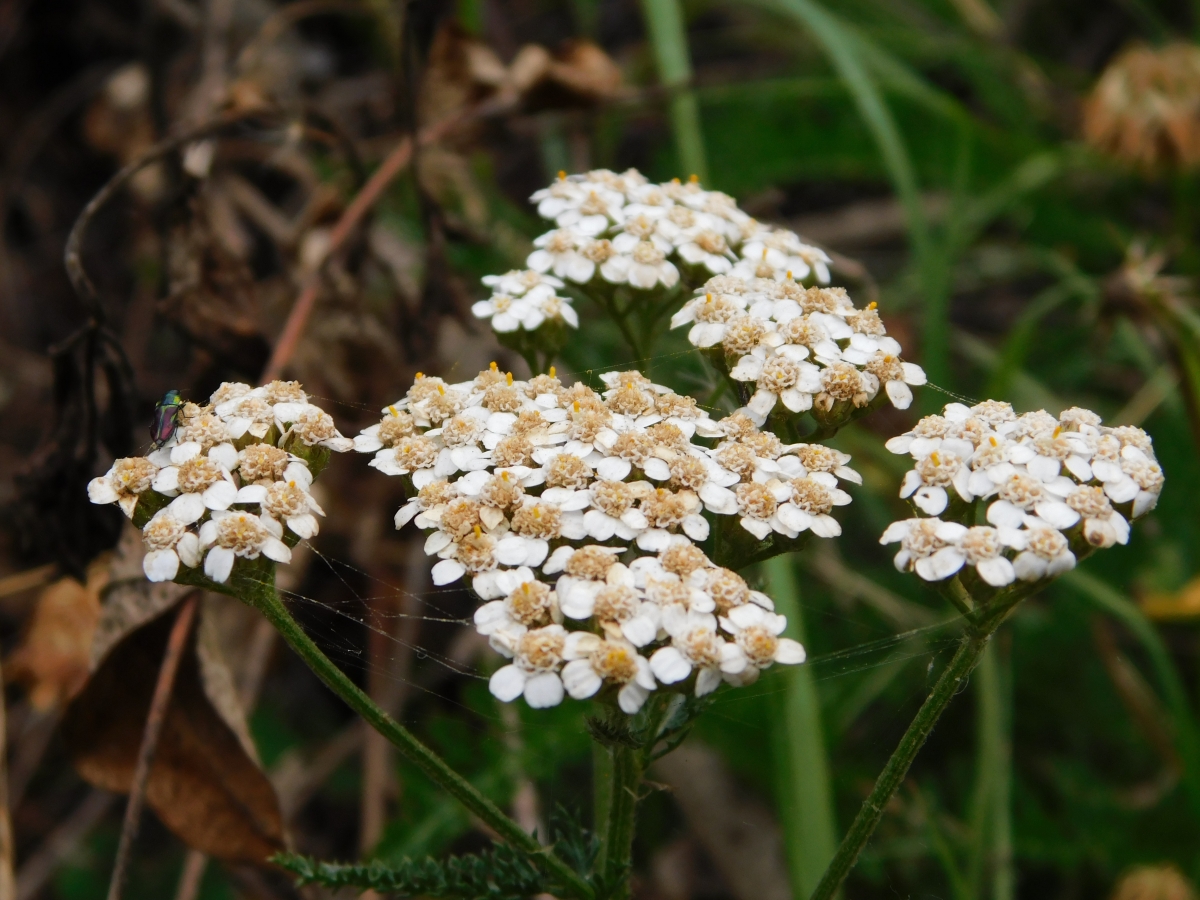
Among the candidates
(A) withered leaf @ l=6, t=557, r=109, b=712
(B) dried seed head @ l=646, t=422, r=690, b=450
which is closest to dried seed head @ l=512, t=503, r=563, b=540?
(B) dried seed head @ l=646, t=422, r=690, b=450

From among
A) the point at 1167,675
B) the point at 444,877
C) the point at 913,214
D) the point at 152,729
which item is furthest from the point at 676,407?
the point at 1167,675

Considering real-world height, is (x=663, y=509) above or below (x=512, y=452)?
below

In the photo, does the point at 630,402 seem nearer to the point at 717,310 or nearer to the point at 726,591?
the point at 717,310

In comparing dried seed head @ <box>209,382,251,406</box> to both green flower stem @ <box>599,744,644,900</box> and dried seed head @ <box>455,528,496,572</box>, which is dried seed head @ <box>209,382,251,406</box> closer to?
dried seed head @ <box>455,528,496,572</box>

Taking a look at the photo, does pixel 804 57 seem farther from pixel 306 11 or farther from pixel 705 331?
pixel 705 331

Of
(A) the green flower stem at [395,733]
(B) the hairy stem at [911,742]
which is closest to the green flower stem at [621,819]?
(A) the green flower stem at [395,733]
